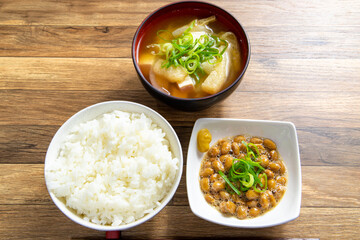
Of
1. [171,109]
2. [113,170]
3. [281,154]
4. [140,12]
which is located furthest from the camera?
[140,12]

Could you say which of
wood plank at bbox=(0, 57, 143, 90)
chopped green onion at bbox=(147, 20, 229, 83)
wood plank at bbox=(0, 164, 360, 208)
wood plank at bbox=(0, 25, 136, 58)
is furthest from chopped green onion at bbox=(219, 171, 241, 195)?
wood plank at bbox=(0, 25, 136, 58)

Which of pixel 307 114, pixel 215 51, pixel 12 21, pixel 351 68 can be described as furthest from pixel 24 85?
pixel 351 68

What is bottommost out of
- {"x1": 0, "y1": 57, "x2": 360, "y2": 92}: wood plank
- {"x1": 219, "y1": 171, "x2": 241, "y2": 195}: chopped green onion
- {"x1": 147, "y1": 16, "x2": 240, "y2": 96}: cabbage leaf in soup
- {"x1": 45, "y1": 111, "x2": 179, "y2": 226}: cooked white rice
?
{"x1": 219, "y1": 171, "x2": 241, "y2": 195}: chopped green onion

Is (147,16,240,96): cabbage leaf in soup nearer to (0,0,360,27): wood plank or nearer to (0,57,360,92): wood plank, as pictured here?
(0,57,360,92): wood plank

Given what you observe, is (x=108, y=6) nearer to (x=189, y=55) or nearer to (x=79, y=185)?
(x=189, y=55)

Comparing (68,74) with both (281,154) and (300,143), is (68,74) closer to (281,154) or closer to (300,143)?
(281,154)

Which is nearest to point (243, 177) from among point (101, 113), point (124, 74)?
point (101, 113)
